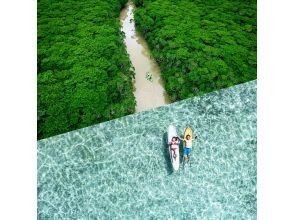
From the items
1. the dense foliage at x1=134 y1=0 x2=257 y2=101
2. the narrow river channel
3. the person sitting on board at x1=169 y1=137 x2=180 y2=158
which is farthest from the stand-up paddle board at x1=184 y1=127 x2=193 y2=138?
the narrow river channel

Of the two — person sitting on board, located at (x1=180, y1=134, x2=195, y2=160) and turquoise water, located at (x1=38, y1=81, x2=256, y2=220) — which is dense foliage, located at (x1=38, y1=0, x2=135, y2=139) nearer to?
turquoise water, located at (x1=38, y1=81, x2=256, y2=220)

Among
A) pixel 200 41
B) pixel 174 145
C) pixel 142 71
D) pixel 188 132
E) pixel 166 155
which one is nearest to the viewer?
pixel 174 145

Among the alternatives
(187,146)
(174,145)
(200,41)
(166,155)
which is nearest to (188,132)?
(187,146)

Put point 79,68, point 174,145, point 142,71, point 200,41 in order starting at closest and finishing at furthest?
point 174,145 < point 79,68 < point 142,71 < point 200,41

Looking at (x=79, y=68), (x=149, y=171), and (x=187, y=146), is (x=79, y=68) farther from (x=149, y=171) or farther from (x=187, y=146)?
(x=187, y=146)

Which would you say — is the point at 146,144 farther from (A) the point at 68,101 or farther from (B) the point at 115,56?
(B) the point at 115,56

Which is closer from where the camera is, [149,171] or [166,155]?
[149,171]
